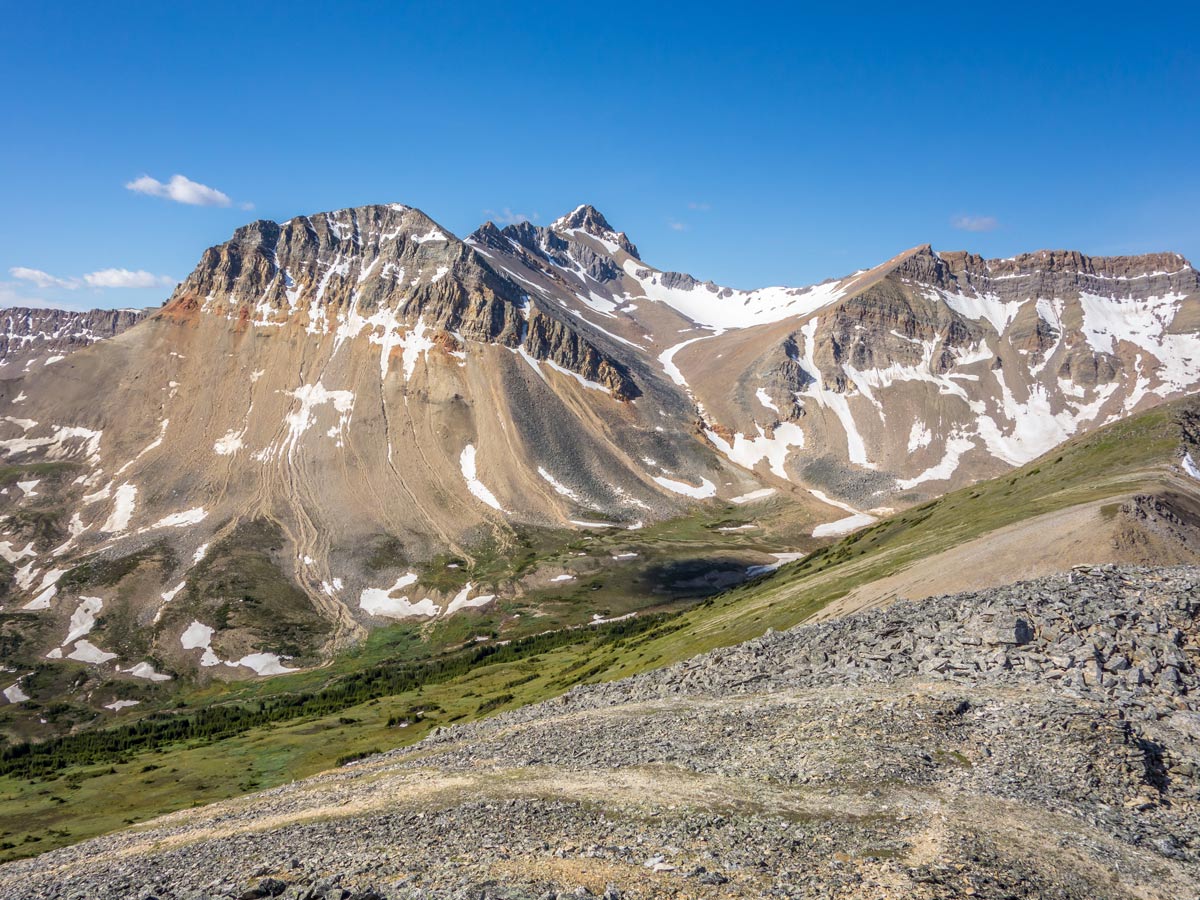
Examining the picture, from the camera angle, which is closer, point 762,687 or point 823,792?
point 823,792

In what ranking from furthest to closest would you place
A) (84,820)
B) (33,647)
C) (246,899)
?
1. (33,647)
2. (84,820)
3. (246,899)

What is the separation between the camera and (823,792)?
95.7 ft

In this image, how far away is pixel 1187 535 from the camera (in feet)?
173

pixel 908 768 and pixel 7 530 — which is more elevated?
pixel 7 530

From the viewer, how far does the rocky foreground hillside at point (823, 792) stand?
76.6 feet

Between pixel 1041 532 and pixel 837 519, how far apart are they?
141m

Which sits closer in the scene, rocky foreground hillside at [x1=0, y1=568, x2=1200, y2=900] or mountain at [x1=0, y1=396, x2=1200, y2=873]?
rocky foreground hillside at [x1=0, y1=568, x2=1200, y2=900]

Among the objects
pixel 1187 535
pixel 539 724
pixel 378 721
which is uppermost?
pixel 1187 535

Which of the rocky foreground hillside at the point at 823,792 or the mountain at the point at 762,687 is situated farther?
the mountain at the point at 762,687

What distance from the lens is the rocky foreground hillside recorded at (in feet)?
76.6

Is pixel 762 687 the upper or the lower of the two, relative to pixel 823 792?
lower

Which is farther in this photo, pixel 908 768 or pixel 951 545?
pixel 951 545

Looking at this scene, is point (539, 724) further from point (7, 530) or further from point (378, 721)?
point (7, 530)

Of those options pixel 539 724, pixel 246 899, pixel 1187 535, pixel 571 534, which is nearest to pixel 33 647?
pixel 571 534
